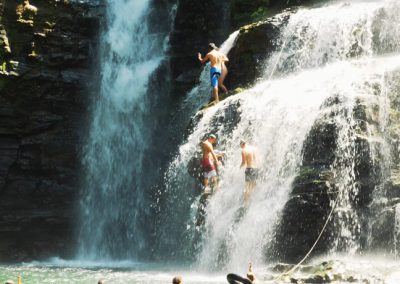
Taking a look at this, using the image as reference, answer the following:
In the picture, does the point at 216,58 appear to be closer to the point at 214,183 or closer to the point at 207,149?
the point at 207,149

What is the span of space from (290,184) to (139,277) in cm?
485

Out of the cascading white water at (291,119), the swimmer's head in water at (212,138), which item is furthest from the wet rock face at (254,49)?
the swimmer's head in water at (212,138)

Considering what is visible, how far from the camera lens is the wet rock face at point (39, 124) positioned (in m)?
24.7

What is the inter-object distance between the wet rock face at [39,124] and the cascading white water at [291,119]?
8032 mm

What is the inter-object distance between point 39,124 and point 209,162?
12.3 m

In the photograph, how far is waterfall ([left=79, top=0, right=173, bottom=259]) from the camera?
24219 mm

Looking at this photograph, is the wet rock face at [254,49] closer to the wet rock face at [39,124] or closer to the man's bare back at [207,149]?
the man's bare back at [207,149]

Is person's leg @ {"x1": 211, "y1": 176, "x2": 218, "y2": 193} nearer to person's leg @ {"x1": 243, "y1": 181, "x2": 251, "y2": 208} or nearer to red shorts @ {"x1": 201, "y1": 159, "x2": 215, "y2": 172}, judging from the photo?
red shorts @ {"x1": 201, "y1": 159, "x2": 215, "y2": 172}

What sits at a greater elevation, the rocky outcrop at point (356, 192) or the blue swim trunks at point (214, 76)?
the blue swim trunks at point (214, 76)

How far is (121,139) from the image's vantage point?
25609 millimetres

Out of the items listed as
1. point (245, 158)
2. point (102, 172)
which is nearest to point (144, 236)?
point (102, 172)

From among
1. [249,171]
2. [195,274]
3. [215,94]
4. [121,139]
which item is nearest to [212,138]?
[249,171]

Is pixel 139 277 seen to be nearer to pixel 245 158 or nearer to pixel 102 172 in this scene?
pixel 245 158

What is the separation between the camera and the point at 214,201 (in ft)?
51.3
